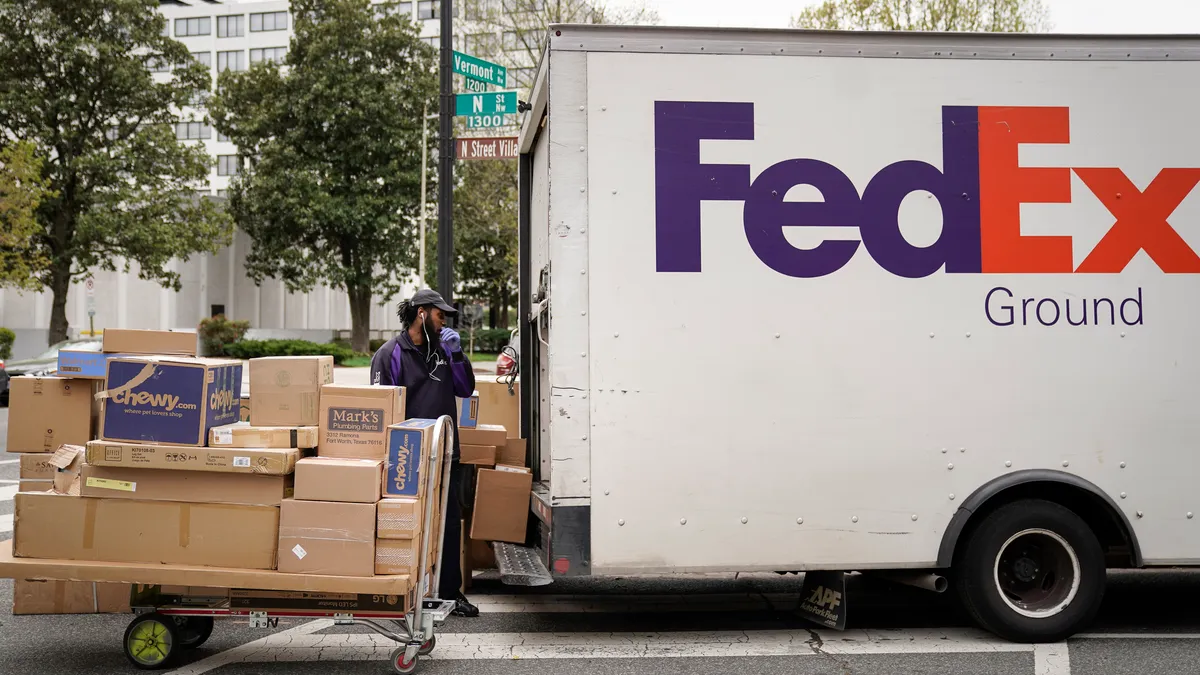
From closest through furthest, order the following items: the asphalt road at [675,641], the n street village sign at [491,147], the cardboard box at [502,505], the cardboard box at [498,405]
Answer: the asphalt road at [675,641] < the cardboard box at [502,505] < the cardboard box at [498,405] < the n street village sign at [491,147]

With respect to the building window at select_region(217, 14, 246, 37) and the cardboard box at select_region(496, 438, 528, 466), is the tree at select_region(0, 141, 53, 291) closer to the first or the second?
the cardboard box at select_region(496, 438, 528, 466)

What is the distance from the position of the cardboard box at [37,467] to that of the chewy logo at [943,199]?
3478mm

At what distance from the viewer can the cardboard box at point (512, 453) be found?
20.0 ft

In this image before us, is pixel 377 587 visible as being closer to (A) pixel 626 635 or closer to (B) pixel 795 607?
(A) pixel 626 635

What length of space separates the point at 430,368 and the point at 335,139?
31233 millimetres

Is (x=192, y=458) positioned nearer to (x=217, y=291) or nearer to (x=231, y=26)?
(x=217, y=291)

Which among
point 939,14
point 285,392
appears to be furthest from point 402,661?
point 939,14

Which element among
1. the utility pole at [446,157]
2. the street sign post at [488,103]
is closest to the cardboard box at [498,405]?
the utility pole at [446,157]

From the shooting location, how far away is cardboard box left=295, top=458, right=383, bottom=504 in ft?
14.7

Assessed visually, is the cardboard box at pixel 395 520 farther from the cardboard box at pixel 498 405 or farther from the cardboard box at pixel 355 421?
the cardboard box at pixel 498 405

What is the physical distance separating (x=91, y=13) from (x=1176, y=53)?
3088 centimetres

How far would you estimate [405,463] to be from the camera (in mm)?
4547

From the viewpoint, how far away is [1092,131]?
502 centimetres

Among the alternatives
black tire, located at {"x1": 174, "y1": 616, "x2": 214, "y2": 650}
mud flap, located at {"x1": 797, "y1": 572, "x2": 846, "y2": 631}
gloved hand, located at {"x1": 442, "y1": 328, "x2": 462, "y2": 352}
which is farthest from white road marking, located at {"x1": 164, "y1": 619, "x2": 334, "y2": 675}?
mud flap, located at {"x1": 797, "y1": 572, "x2": 846, "y2": 631}
